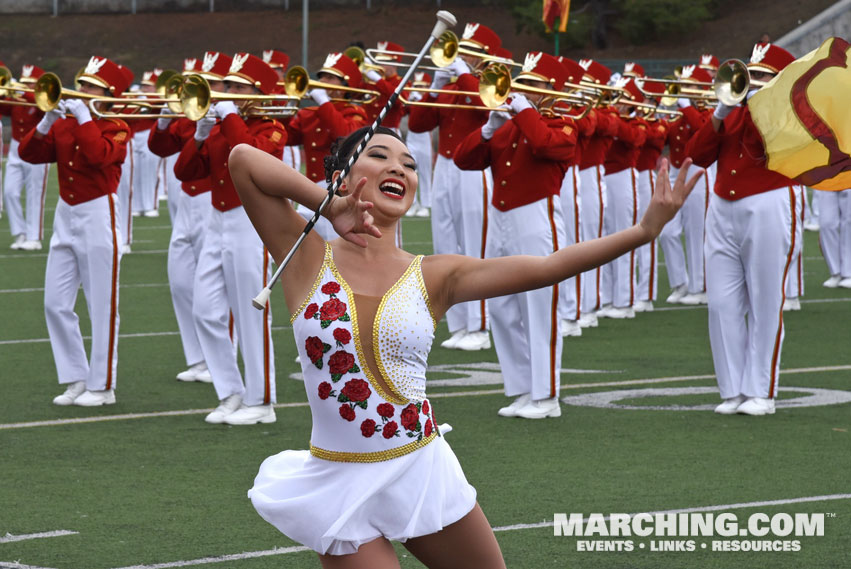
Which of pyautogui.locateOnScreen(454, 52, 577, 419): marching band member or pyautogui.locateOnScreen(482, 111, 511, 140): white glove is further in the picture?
pyautogui.locateOnScreen(482, 111, 511, 140): white glove

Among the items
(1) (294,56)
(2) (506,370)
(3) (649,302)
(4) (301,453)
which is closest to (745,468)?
(2) (506,370)

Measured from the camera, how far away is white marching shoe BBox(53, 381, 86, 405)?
790 cm

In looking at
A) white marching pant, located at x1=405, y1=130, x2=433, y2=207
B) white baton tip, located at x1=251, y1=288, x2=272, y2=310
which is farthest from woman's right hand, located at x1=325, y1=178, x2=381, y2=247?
white marching pant, located at x1=405, y1=130, x2=433, y2=207

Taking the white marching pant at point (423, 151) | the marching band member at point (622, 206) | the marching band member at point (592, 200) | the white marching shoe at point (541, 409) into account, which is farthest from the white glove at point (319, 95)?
the white marching pant at point (423, 151)

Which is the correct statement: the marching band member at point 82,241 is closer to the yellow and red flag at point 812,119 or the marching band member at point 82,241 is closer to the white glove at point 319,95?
the white glove at point 319,95

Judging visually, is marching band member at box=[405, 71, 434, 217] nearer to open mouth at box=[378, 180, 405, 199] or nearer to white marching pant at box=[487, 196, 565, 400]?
white marching pant at box=[487, 196, 565, 400]

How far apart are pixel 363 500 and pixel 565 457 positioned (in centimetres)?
349

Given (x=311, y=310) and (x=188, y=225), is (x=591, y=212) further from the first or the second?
(x=311, y=310)

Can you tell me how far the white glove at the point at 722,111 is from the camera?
732cm

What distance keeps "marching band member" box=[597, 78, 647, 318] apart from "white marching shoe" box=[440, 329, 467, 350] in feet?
6.15

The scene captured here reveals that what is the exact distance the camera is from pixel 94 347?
310 inches

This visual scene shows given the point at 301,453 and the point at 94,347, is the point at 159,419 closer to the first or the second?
the point at 94,347

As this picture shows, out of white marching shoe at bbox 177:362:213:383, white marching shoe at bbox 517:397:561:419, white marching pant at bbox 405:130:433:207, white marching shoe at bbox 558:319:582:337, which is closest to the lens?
white marching shoe at bbox 517:397:561:419

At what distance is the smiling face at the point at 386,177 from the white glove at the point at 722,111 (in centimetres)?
417
